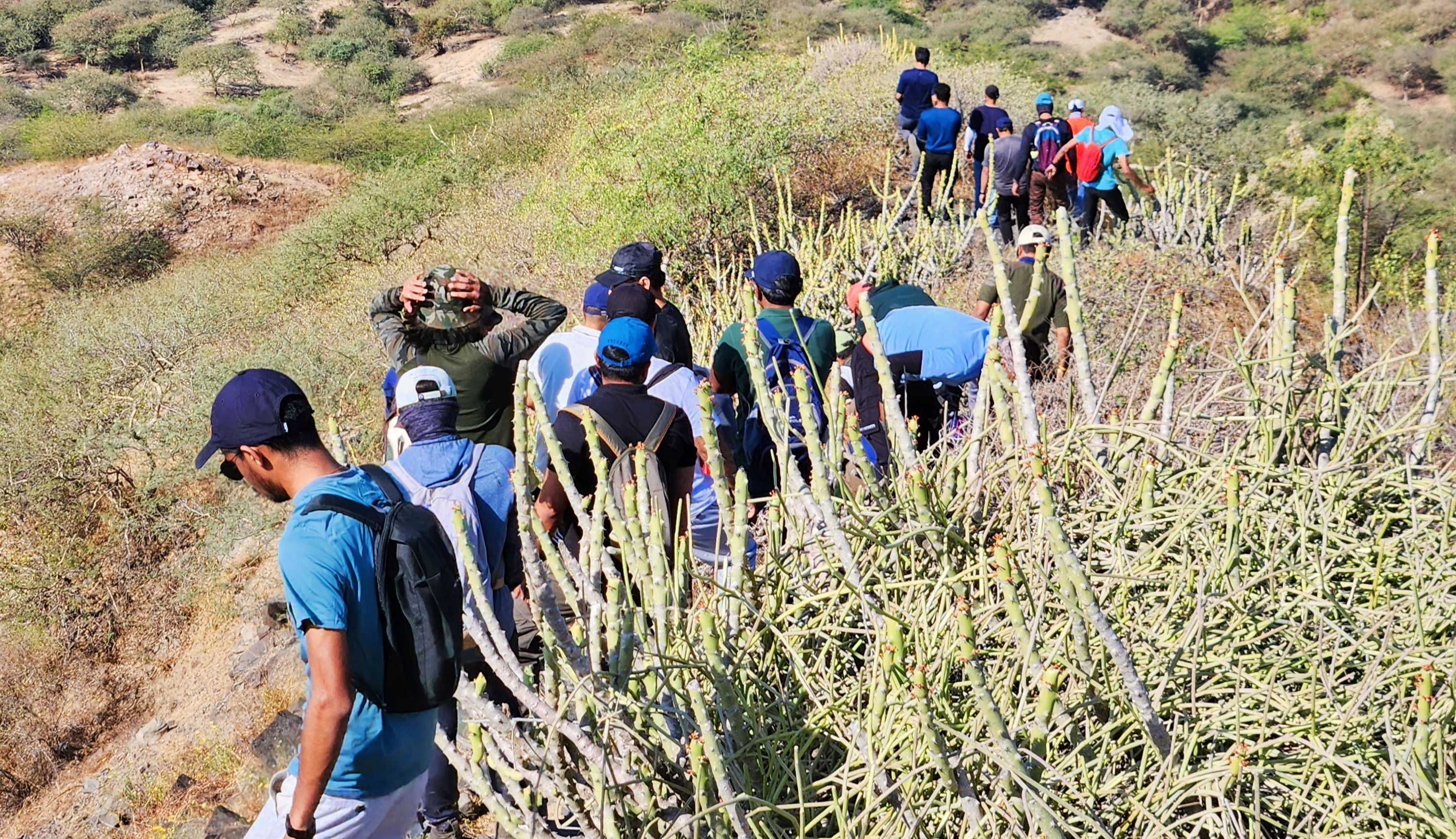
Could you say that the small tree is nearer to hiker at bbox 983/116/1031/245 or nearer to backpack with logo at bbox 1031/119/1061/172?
hiker at bbox 983/116/1031/245

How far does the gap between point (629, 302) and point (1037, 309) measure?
1.99 meters

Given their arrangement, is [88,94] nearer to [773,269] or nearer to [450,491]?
[773,269]

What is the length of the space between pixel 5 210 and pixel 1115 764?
21646mm

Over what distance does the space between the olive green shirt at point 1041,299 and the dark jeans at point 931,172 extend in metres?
3.61

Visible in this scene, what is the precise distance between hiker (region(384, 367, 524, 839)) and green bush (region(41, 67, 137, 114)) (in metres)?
27.8

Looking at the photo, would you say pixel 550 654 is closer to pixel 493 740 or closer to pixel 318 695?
pixel 493 740

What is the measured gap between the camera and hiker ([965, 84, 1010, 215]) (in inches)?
367

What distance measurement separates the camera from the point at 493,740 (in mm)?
2320

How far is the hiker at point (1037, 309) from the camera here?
15.6 feet

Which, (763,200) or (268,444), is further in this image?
(763,200)

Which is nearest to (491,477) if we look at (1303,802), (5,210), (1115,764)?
(1115,764)

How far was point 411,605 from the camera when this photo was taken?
2.18 metres

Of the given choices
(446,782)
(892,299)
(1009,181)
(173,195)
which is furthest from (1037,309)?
(173,195)

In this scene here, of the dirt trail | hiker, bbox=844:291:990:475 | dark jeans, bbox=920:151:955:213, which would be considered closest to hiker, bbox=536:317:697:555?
hiker, bbox=844:291:990:475
